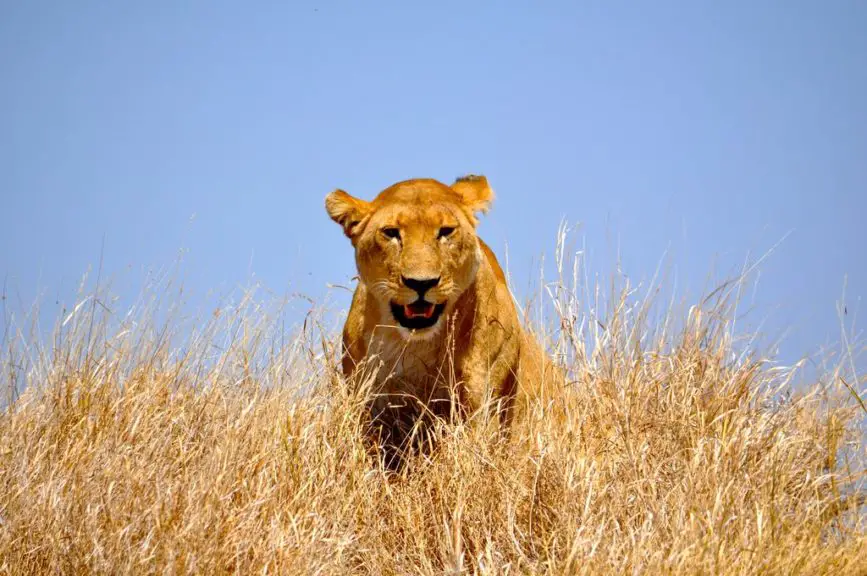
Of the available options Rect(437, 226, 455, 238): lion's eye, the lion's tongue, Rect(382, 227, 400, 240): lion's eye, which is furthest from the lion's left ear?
the lion's tongue

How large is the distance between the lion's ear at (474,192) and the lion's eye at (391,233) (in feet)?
1.59

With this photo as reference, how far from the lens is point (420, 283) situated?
4.81 meters

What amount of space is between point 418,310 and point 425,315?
1.7 inches

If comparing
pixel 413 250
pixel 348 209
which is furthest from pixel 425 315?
pixel 348 209

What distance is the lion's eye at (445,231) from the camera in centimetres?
496

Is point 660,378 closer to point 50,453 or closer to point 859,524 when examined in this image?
point 859,524

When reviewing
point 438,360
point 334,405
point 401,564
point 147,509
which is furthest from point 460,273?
point 147,509

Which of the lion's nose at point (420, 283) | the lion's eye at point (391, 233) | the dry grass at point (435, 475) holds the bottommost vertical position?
the dry grass at point (435, 475)

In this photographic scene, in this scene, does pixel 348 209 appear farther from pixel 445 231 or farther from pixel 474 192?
pixel 474 192

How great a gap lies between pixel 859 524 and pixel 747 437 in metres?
0.59

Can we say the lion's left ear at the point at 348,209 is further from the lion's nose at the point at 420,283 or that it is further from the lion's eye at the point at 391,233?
the lion's nose at the point at 420,283

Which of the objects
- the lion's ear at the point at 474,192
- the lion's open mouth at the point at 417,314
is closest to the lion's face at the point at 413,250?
the lion's open mouth at the point at 417,314

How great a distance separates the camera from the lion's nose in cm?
480

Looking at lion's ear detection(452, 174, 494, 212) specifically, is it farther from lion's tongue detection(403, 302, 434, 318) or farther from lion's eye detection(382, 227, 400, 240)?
lion's tongue detection(403, 302, 434, 318)
